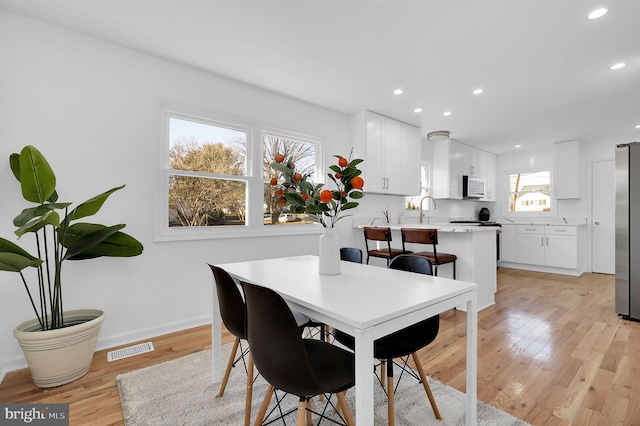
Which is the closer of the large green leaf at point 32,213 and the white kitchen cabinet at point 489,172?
the large green leaf at point 32,213

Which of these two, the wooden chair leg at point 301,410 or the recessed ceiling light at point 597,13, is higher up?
the recessed ceiling light at point 597,13

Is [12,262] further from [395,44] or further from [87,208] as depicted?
[395,44]

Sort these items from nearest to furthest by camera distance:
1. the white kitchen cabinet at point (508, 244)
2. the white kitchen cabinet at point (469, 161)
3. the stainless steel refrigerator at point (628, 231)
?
the stainless steel refrigerator at point (628, 231) → the white kitchen cabinet at point (469, 161) → the white kitchen cabinet at point (508, 244)

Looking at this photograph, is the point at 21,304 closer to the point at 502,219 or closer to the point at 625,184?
the point at 625,184

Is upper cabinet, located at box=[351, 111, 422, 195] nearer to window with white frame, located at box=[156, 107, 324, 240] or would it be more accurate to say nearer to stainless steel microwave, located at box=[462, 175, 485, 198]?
window with white frame, located at box=[156, 107, 324, 240]

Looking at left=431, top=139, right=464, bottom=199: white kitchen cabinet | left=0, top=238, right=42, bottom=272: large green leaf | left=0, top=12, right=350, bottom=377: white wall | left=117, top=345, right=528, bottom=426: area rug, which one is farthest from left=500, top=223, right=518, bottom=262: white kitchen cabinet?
left=0, top=238, right=42, bottom=272: large green leaf

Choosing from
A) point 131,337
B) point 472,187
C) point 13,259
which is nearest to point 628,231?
point 472,187

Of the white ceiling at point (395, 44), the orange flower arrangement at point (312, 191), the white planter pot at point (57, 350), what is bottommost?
the white planter pot at point (57, 350)

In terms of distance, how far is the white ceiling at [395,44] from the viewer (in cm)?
207

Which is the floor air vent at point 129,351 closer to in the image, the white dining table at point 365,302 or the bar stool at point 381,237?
the white dining table at point 365,302

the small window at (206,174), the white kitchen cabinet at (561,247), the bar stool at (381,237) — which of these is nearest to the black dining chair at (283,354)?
the small window at (206,174)

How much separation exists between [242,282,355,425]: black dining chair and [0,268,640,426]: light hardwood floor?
1.12 metres

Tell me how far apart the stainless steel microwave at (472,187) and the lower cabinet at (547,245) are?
103 cm

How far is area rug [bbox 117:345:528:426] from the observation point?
1.61 meters
